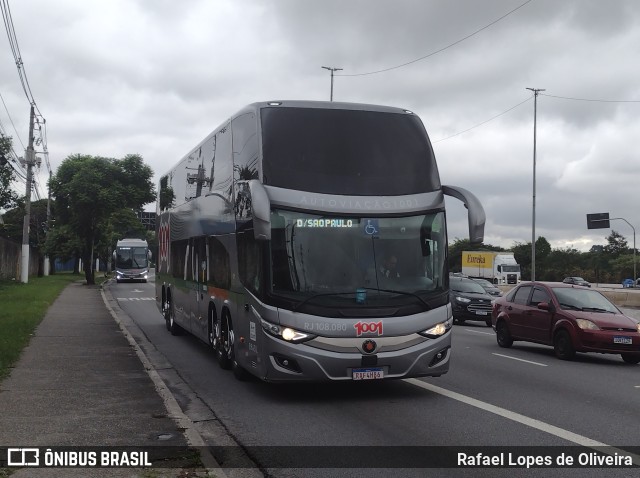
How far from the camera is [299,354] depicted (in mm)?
9102

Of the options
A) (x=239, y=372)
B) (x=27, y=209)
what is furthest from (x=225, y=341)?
(x=27, y=209)

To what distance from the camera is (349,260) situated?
941 centimetres

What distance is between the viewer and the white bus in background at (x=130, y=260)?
5525 cm

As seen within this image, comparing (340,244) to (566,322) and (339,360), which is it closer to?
(339,360)

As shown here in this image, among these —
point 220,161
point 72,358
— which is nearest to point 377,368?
point 220,161

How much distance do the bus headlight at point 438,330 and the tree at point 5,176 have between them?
27.2 metres

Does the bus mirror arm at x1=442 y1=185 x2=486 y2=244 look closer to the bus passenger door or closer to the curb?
the curb

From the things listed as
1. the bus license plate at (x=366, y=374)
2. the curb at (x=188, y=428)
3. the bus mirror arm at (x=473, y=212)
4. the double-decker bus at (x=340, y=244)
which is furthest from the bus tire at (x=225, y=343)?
the bus mirror arm at (x=473, y=212)

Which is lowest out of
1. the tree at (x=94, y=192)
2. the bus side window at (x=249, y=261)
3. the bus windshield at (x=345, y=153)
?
the bus side window at (x=249, y=261)

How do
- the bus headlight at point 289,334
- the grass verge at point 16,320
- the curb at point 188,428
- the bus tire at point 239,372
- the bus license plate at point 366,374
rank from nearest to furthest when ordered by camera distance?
the curb at point 188,428
the bus headlight at point 289,334
the bus license plate at point 366,374
the bus tire at point 239,372
the grass verge at point 16,320

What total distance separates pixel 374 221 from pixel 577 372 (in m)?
5.67

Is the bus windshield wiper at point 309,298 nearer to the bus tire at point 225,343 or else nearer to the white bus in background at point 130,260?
the bus tire at point 225,343

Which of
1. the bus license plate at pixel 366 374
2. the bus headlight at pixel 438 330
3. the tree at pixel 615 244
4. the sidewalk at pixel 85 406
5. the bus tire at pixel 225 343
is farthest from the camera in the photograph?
the tree at pixel 615 244

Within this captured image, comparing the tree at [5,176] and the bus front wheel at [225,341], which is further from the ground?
the tree at [5,176]
